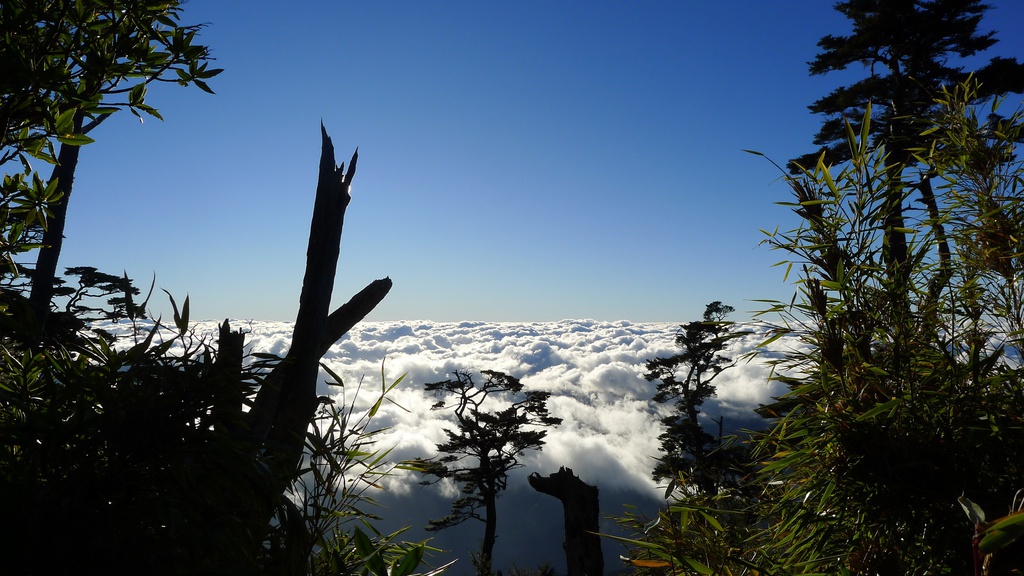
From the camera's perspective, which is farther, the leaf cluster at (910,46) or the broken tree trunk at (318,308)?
the leaf cluster at (910,46)

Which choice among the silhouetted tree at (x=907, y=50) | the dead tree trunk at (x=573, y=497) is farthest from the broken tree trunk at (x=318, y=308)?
the silhouetted tree at (x=907, y=50)

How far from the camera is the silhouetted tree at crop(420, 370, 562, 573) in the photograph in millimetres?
17938

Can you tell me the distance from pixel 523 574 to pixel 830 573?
12270 millimetres

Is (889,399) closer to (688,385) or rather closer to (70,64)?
(70,64)

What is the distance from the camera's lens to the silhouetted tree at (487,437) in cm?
1794

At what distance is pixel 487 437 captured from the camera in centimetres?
1836

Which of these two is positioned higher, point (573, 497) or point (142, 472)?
point (142, 472)

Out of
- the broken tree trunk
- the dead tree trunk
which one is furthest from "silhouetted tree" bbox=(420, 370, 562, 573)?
the broken tree trunk

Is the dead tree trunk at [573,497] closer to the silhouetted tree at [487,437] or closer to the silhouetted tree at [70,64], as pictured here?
the silhouetted tree at [70,64]

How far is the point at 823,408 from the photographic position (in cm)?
143

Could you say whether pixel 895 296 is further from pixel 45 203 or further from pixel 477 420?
pixel 477 420

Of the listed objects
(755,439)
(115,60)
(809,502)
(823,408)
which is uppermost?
(115,60)

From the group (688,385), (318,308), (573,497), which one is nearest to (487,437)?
(688,385)

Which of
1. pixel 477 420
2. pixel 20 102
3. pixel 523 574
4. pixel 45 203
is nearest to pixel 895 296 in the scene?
pixel 20 102
